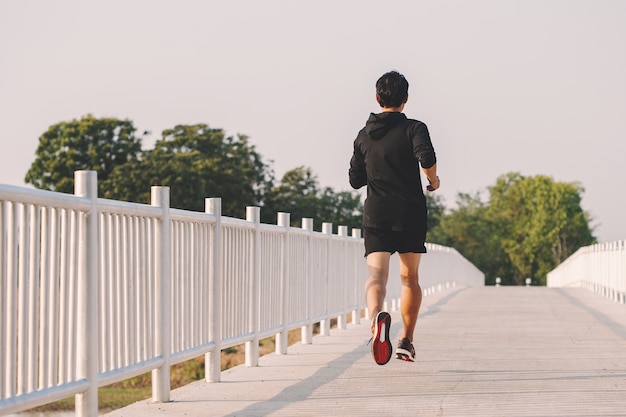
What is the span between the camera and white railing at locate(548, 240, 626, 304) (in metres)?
25.3

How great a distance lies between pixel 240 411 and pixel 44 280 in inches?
75.7

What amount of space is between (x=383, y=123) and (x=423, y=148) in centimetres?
38

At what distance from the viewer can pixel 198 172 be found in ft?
279

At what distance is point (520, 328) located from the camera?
16719 mm

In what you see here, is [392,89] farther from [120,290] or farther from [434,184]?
[120,290]

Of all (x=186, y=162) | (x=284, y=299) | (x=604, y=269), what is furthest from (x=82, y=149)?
(x=284, y=299)

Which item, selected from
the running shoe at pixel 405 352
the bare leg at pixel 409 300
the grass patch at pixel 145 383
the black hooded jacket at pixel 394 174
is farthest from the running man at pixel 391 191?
the grass patch at pixel 145 383

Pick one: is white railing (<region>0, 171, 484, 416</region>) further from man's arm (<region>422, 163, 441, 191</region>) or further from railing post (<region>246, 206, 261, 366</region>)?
man's arm (<region>422, 163, 441, 191</region>)

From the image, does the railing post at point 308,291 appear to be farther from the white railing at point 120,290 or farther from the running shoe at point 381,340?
the running shoe at point 381,340

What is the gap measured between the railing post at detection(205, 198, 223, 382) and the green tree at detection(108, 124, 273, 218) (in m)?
71.4

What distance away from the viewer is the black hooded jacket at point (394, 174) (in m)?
8.68

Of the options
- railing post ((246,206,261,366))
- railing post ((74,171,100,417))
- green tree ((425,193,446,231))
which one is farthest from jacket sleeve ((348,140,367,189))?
green tree ((425,193,446,231))

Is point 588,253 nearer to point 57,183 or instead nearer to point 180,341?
point 180,341

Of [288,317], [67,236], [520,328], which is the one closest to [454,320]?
[520,328]
